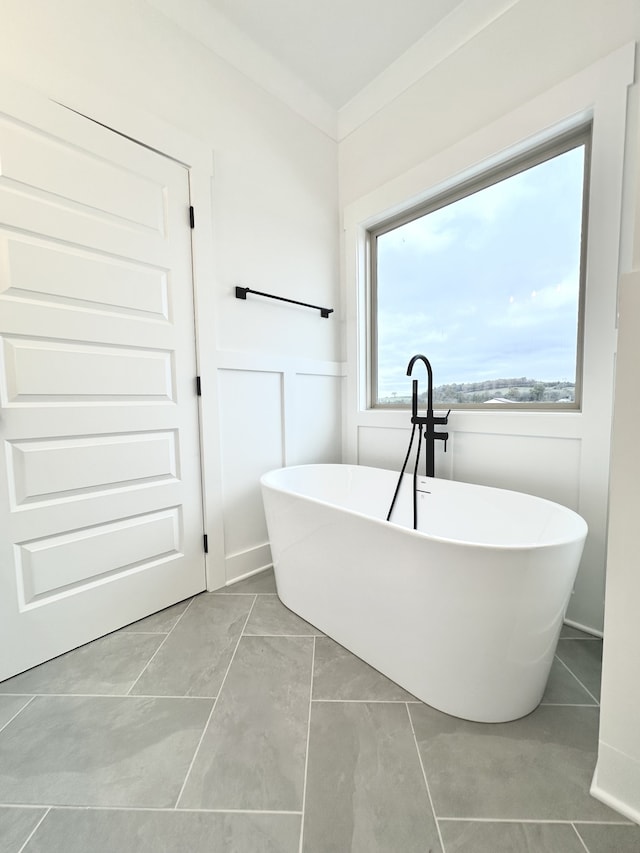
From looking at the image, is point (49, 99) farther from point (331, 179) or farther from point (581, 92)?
point (581, 92)

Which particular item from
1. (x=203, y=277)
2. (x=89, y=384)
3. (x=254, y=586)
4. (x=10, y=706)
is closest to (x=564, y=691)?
(x=254, y=586)

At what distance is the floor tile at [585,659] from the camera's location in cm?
121

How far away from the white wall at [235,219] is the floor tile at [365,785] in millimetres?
1046

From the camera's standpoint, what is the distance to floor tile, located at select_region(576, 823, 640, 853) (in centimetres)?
76

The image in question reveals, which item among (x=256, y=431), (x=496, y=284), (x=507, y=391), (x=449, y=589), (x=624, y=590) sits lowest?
(x=449, y=589)

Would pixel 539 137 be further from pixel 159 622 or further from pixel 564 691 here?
pixel 159 622

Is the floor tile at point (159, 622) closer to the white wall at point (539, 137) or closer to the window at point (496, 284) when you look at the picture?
the white wall at point (539, 137)

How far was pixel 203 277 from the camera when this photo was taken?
175cm

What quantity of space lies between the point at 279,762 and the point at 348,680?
354 millimetres

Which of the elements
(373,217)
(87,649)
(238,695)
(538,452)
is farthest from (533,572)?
(373,217)

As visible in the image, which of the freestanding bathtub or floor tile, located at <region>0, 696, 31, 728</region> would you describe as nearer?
the freestanding bathtub

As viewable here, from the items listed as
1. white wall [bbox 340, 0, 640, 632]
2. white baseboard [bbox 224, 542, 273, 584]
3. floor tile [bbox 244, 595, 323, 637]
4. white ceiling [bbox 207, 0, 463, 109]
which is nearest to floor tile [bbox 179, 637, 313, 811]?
floor tile [bbox 244, 595, 323, 637]

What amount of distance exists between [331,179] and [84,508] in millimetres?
2479

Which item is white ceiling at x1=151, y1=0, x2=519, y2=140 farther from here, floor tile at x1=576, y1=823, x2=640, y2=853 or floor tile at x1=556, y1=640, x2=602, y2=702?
floor tile at x1=576, y1=823, x2=640, y2=853
